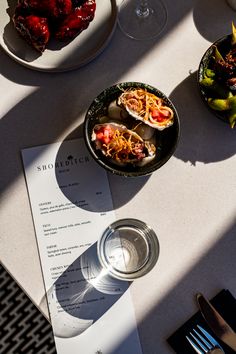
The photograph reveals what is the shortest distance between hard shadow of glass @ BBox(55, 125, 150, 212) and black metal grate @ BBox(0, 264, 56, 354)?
0.61 ft

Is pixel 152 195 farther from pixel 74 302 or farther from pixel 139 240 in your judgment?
pixel 74 302

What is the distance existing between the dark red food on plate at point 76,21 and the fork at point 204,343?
570 mm

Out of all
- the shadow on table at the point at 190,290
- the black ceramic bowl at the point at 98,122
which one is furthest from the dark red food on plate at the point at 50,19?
the shadow on table at the point at 190,290

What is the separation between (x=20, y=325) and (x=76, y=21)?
0.55 m

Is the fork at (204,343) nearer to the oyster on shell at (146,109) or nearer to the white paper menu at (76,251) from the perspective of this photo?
the white paper menu at (76,251)

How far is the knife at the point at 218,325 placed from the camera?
97 centimetres

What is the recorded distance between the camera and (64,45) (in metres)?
1.02

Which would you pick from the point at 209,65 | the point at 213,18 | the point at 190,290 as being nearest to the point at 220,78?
the point at 209,65

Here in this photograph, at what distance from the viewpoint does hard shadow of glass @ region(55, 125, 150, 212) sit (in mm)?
1010

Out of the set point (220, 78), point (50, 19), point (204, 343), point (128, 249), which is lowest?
point (204, 343)

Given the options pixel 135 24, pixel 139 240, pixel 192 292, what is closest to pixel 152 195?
pixel 139 240

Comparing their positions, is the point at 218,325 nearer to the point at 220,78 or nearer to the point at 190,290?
the point at 190,290

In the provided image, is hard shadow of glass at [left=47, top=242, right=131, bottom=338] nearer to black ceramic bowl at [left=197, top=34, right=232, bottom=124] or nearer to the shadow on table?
A: the shadow on table

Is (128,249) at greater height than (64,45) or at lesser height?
lesser
